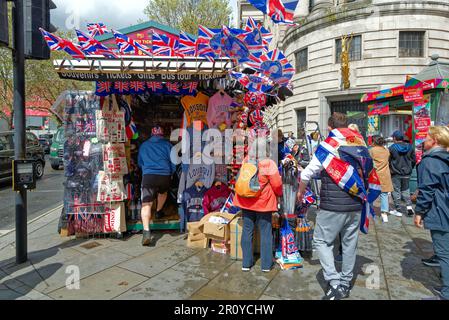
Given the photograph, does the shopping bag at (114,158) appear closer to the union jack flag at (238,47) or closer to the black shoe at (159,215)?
the black shoe at (159,215)

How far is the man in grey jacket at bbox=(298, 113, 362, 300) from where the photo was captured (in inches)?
113

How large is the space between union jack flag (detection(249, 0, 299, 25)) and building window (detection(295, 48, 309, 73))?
1843 centimetres

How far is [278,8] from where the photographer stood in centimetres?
397

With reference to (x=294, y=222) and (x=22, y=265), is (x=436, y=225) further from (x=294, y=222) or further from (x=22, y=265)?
(x=22, y=265)

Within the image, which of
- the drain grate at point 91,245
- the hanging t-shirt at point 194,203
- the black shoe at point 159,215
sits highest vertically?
the hanging t-shirt at point 194,203

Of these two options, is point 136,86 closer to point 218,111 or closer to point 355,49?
point 218,111

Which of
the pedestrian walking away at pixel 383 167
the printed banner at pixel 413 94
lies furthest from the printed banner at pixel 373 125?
the pedestrian walking away at pixel 383 167

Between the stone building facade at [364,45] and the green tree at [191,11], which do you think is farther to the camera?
the green tree at [191,11]

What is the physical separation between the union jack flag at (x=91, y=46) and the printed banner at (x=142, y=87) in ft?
1.87

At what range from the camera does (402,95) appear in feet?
26.2

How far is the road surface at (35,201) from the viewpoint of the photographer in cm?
631

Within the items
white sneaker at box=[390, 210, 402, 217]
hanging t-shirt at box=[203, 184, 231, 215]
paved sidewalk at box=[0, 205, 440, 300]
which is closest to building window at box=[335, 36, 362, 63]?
white sneaker at box=[390, 210, 402, 217]
